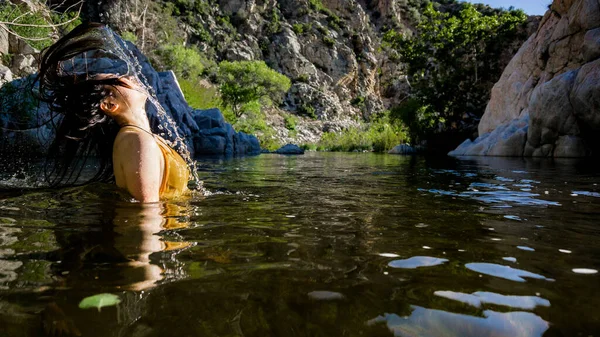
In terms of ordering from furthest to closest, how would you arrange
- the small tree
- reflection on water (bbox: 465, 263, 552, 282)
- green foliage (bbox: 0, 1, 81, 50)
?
the small tree < green foliage (bbox: 0, 1, 81, 50) < reflection on water (bbox: 465, 263, 552, 282)

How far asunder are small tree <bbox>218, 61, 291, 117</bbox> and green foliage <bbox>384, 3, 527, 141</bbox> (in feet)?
52.4

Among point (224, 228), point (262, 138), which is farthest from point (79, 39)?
point (262, 138)

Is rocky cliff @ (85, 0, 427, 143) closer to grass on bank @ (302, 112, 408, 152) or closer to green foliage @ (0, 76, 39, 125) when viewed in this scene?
grass on bank @ (302, 112, 408, 152)

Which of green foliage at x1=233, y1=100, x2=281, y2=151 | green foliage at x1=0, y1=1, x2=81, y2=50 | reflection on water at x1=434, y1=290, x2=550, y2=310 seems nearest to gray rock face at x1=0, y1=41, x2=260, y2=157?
green foliage at x1=0, y1=1, x2=81, y2=50

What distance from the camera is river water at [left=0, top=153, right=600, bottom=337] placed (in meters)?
1.07

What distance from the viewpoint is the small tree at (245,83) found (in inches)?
1593

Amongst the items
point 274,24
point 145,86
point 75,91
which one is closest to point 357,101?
point 274,24

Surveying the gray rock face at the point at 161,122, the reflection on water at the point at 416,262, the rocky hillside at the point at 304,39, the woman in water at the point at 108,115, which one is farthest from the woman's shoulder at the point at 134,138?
the rocky hillside at the point at 304,39

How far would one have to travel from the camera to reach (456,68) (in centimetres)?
2862

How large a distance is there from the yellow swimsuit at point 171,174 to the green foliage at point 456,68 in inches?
1051

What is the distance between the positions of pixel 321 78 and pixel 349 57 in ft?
22.1

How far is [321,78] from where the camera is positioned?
65562 millimetres

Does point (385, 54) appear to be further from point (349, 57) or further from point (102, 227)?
point (102, 227)

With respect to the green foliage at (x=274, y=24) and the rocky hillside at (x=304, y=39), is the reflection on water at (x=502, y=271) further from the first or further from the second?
the green foliage at (x=274, y=24)
